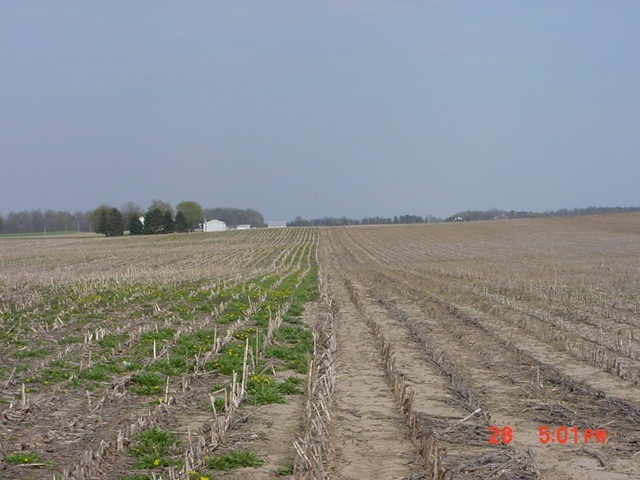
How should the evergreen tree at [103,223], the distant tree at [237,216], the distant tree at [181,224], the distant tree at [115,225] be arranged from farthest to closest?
the distant tree at [237,216] < the distant tree at [181,224] < the evergreen tree at [103,223] < the distant tree at [115,225]

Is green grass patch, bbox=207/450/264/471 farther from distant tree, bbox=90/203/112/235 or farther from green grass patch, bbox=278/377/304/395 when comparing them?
distant tree, bbox=90/203/112/235

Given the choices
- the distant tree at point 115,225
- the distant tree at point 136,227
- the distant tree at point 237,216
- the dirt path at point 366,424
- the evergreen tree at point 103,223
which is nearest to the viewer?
the dirt path at point 366,424

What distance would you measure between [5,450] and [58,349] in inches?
242

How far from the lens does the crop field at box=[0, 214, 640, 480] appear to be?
7.32m

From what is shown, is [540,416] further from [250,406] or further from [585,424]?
[250,406]

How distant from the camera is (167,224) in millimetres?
118625

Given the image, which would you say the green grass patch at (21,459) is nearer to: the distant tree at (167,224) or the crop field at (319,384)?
the crop field at (319,384)

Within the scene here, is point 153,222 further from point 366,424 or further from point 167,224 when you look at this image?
point 366,424

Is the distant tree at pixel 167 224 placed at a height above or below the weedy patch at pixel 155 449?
above

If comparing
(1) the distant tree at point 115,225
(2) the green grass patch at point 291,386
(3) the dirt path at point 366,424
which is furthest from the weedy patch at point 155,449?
(1) the distant tree at point 115,225
